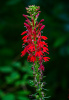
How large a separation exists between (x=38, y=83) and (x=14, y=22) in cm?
314

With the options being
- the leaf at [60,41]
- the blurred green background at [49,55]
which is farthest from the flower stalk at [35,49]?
the leaf at [60,41]

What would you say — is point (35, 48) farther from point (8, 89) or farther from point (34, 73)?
point (8, 89)

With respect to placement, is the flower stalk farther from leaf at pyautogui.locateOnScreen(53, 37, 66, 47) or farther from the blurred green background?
leaf at pyautogui.locateOnScreen(53, 37, 66, 47)

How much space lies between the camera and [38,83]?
1.36m

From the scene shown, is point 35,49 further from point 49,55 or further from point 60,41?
point 49,55

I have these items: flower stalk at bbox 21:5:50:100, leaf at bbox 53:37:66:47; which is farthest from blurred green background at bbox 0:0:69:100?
flower stalk at bbox 21:5:50:100

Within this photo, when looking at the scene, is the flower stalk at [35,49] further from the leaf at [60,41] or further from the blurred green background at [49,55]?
the leaf at [60,41]

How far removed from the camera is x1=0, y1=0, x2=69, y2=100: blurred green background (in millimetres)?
2812

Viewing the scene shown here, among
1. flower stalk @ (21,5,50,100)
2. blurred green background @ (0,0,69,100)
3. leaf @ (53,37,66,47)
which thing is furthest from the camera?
leaf @ (53,37,66,47)

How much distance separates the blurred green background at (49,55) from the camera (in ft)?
9.23

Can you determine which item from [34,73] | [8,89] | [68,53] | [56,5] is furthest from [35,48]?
[56,5]

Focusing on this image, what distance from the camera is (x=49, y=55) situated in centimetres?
354

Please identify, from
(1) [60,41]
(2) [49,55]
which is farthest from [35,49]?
(2) [49,55]

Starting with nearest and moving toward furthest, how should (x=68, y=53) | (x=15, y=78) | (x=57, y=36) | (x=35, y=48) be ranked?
(x=35, y=48) → (x=15, y=78) → (x=68, y=53) → (x=57, y=36)
